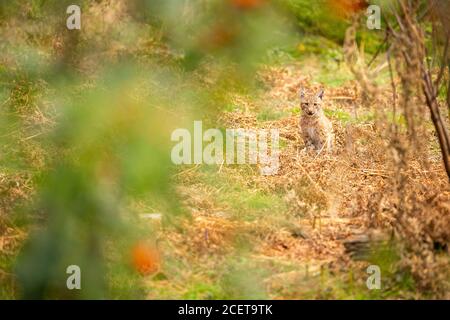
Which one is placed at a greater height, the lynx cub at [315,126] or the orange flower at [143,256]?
the lynx cub at [315,126]

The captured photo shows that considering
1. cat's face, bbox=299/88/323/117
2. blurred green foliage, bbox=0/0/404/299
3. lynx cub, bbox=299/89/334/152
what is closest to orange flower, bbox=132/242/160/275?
blurred green foliage, bbox=0/0/404/299

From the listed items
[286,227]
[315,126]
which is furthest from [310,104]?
Answer: [286,227]

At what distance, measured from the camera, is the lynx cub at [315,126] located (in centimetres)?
634

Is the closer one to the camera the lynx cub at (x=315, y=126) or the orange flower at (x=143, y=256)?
the orange flower at (x=143, y=256)

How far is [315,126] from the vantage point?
6.48m

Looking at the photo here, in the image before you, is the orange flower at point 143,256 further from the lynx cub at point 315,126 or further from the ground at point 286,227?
the lynx cub at point 315,126

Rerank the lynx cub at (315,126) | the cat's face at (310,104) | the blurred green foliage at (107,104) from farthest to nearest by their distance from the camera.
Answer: the cat's face at (310,104), the lynx cub at (315,126), the blurred green foliage at (107,104)

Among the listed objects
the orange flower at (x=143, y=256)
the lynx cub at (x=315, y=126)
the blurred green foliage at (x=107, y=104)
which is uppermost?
the lynx cub at (x=315, y=126)

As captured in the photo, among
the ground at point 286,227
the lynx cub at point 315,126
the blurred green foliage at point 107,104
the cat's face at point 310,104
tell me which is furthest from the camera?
the cat's face at point 310,104

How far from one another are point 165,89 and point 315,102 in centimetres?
551

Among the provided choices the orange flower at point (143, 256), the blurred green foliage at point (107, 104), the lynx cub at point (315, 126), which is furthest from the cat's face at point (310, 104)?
the orange flower at point (143, 256)

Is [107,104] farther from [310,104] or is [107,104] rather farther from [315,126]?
[310,104]
